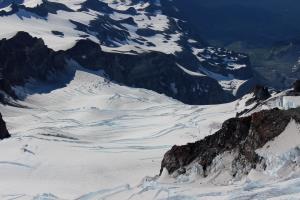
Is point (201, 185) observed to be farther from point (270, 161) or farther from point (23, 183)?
point (23, 183)

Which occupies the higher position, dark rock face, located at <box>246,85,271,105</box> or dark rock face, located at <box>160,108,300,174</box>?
dark rock face, located at <box>246,85,271,105</box>

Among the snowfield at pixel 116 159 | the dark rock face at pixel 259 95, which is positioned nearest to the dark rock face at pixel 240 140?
the snowfield at pixel 116 159

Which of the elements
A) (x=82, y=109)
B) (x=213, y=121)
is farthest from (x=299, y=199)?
(x=82, y=109)

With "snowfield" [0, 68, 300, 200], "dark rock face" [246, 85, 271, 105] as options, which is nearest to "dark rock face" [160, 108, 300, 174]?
"snowfield" [0, 68, 300, 200]

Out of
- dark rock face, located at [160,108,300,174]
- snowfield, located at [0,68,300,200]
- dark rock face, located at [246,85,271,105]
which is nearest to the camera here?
snowfield, located at [0,68,300,200]

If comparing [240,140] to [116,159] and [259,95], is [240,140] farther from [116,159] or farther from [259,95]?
[259,95]

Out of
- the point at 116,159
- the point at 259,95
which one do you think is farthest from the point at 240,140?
the point at 259,95

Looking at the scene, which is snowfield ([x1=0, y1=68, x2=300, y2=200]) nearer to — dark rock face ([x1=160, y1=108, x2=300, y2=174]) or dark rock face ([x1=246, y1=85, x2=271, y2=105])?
dark rock face ([x1=160, y1=108, x2=300, y2=174])
